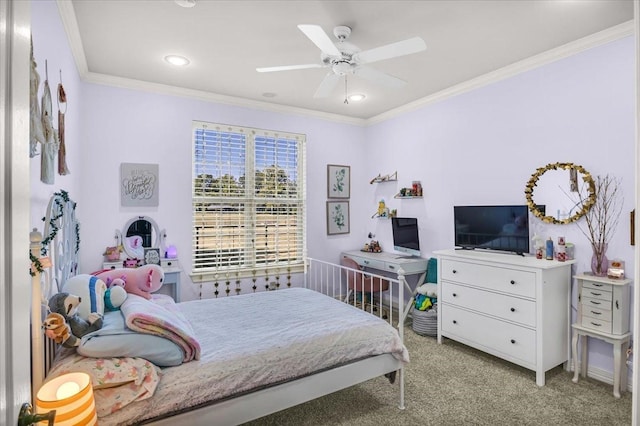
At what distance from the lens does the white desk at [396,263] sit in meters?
4.07

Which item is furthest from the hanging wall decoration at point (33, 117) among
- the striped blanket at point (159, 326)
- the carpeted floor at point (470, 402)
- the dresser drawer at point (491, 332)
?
the dresser drawer at point (491, 332)

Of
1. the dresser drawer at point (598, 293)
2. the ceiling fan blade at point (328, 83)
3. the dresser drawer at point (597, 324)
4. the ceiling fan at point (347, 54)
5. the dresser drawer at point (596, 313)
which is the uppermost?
the ceiling fan at point (347, 54)

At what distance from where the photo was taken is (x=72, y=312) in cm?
166

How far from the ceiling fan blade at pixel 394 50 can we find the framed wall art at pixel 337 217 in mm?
2708

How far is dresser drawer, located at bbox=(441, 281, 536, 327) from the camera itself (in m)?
2.80

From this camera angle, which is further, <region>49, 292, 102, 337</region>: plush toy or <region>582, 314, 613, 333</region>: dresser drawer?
<region>582, 314, 613, 333</region>: dresser drawer

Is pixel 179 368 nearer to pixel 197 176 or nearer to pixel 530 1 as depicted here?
pixel 197 176

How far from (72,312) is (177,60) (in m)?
2.34

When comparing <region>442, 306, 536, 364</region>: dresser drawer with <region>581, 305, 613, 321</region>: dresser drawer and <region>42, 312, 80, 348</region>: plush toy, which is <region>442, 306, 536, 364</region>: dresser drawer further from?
<region>42, 312, 80, 348</region>: plush toy

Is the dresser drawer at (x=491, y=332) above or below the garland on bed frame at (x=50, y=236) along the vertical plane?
below

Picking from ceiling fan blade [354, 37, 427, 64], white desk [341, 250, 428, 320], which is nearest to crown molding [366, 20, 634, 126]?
ceiling fan blade [354, 37, 427, 64]

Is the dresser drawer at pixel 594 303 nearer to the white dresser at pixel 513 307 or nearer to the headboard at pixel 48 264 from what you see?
the white dresser at pixel 513 307

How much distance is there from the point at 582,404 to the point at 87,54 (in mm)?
4721

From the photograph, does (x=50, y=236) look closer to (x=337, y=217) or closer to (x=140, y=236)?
(x=140, y=236)
